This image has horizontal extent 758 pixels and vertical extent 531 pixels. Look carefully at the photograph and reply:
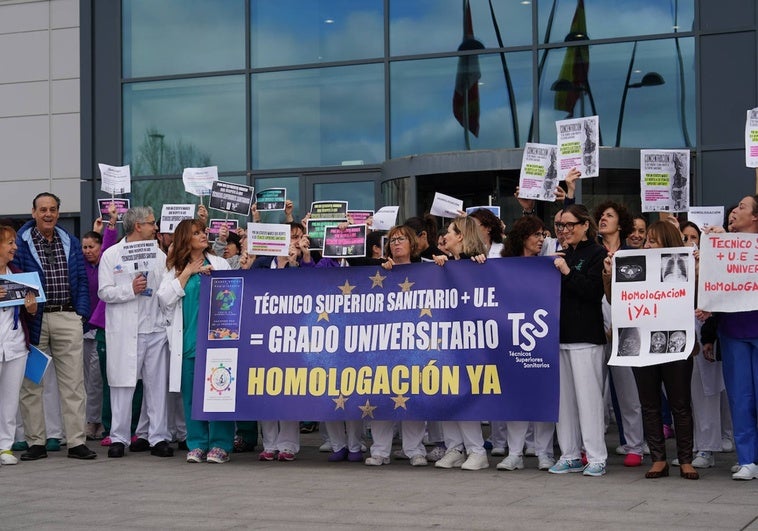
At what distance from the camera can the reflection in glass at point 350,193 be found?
17.4m

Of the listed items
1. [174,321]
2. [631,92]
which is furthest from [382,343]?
[631,92]

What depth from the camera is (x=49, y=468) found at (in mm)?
10156

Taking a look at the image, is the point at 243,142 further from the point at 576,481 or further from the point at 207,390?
the point at 576,481

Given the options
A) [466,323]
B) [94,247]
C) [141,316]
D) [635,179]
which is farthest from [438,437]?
[635,179]

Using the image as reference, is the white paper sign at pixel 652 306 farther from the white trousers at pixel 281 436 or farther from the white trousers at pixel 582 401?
the white trousers at pixel 281 436

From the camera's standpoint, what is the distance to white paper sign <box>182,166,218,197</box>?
43.7 ft

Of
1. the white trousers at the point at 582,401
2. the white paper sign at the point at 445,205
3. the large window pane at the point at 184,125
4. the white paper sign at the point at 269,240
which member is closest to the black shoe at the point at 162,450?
the white paper sign at the point at 269,240

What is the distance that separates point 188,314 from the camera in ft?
34.7

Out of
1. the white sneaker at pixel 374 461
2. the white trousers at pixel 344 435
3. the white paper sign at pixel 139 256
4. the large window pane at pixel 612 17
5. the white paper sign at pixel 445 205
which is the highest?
the large window pane at pixel 612 17

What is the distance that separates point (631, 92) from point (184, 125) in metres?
6.76

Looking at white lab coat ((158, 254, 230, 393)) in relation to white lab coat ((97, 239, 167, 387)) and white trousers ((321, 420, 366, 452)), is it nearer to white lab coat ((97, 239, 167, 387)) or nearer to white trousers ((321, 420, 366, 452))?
white lab coat ((97, 239, 167, 387))

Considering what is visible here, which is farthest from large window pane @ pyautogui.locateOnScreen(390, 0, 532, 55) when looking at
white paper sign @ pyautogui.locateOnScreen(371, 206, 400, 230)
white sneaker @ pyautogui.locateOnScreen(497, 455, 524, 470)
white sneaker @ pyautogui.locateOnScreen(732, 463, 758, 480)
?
white sneaker @ pyautogui.locateOnScreen(732, 463, 758, 480)

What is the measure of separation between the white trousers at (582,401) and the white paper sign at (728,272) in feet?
3.05

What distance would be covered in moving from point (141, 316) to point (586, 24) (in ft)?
27.1
